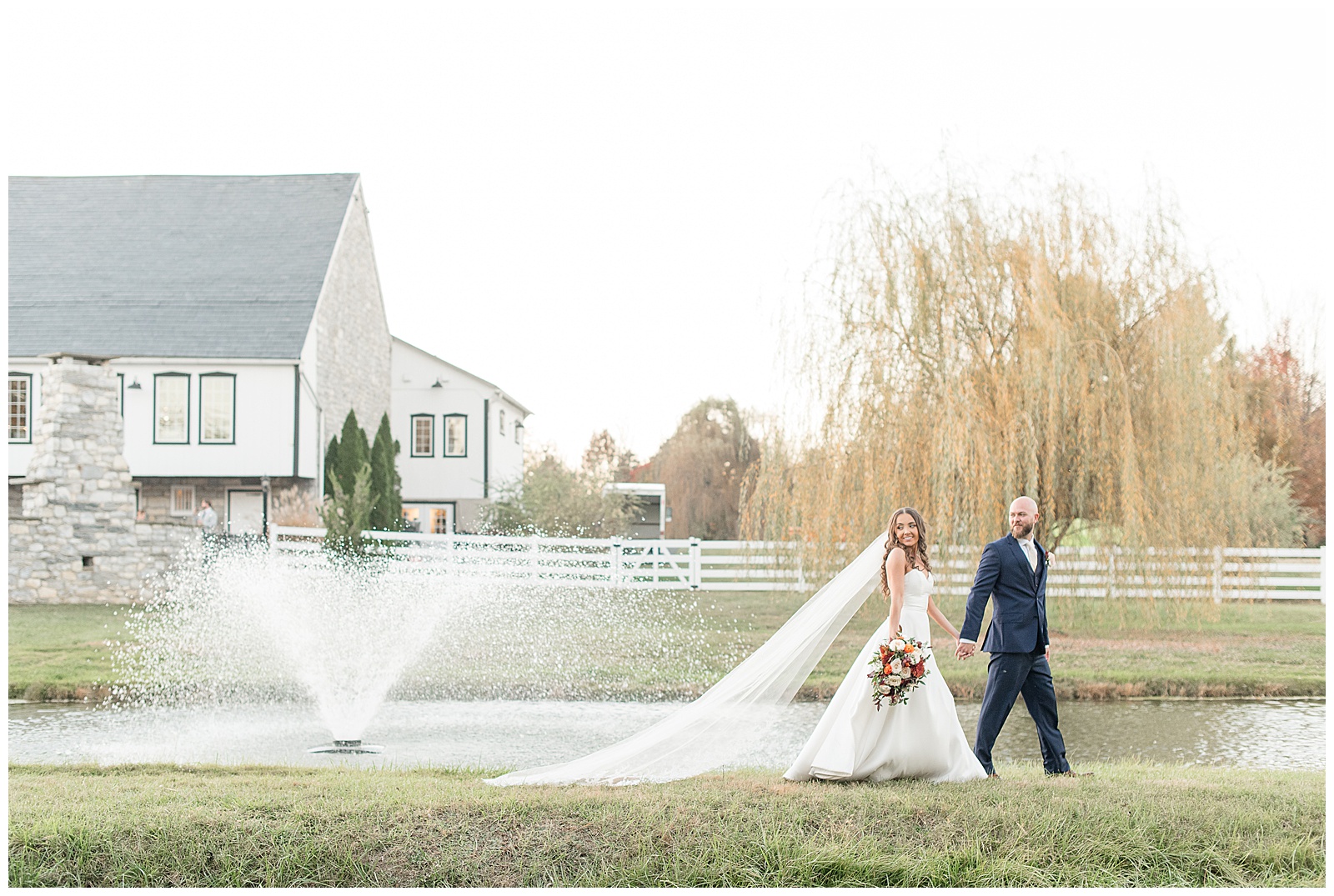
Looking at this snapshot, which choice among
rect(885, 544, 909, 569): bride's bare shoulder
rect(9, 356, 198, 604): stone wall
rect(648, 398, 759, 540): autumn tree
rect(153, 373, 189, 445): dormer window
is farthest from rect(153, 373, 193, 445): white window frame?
rect(885, 544, 909, 569): bride's bare shoulder

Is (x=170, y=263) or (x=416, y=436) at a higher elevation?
(x=170, y=263)

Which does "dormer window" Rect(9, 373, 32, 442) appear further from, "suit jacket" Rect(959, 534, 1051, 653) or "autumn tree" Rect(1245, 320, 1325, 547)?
"autumn tree" Rect(1245, 320, 1325, 547)

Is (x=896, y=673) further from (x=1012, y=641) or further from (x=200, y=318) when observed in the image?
(x=200, y=318)

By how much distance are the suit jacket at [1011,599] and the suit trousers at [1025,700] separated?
0.32 feet

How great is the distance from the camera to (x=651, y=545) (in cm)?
2250

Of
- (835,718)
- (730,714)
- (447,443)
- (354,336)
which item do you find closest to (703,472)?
(447,443)

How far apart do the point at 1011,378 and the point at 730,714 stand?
30.4 feet

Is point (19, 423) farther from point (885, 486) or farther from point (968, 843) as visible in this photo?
point (968, 843)

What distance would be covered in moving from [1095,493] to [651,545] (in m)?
9.49

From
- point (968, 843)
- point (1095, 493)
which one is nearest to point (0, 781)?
point (968, 843)

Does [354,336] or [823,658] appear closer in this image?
[823,658]

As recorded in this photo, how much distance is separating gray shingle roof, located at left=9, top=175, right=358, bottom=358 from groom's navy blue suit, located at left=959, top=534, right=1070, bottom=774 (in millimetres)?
22898

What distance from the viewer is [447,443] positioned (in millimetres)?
34000

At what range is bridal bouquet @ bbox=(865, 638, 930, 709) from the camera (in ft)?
20.7
